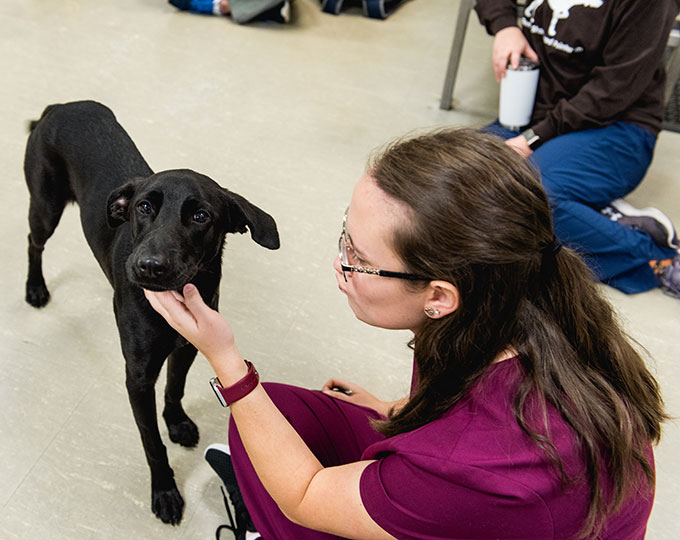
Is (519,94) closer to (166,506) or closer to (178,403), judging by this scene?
(178,403)

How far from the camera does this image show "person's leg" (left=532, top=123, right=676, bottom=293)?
86.0 inches

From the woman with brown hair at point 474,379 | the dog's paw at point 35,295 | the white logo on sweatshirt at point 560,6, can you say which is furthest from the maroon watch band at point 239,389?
the white logo on sweatshirt at point 560,6

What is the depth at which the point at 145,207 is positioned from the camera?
1.20m

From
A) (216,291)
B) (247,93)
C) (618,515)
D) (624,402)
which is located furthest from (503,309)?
(247,93)

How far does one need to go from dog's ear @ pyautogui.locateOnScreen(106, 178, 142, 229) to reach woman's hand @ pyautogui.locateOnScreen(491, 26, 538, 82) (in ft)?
5.22

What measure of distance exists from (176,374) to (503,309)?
3.00 ft

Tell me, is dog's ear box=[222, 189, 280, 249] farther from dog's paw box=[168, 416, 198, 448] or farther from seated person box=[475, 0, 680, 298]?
seated person box=[475, 0, 680, 298]

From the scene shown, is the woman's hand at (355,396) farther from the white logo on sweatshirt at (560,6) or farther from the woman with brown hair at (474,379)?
the white logo on sweatshirt at (560,6)

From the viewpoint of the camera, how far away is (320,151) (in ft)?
9.02

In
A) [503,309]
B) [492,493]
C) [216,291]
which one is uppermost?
[503,309]

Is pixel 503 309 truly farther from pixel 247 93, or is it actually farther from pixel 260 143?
pixel 247 93

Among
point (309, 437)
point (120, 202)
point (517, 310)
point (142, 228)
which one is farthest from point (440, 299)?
point (120, 202)

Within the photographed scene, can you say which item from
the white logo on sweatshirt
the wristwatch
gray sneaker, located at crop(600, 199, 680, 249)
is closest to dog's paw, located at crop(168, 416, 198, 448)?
the wristwatch

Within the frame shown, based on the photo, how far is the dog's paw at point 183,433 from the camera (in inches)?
64.6
